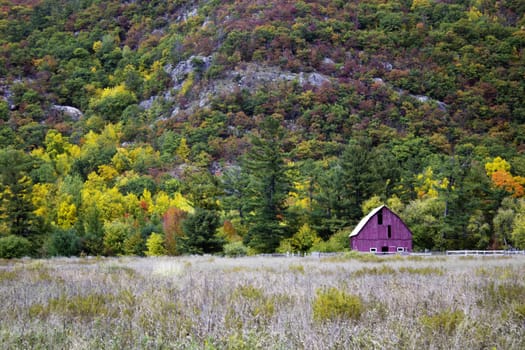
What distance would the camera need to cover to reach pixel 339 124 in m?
129

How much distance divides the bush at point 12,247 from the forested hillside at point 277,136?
144mm

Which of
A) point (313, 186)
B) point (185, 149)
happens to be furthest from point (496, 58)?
point (313, 186)

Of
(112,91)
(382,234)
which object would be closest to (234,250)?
(382,234)

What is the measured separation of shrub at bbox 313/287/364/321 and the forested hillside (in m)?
37.2

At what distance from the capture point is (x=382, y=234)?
164ft

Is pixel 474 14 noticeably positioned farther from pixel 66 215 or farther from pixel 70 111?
pixel 66 215

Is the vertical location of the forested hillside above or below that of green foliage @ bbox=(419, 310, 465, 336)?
above

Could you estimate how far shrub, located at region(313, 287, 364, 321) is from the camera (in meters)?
7.49

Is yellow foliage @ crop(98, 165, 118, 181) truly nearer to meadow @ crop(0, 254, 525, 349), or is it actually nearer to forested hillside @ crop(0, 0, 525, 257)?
forested hillside @ crop(0, 0, 525, 257)

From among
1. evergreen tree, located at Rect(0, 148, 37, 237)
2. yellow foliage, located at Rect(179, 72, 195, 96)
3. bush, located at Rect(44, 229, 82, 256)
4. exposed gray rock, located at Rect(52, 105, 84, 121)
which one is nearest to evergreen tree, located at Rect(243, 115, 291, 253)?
bush, located at Rect(44, 229, 82, 256)

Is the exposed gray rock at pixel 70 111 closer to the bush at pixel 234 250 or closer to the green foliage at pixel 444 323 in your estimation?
the bush at pixel 234 250

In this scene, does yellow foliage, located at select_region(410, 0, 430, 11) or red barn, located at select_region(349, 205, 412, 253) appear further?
yellow foliage, located at select_region(410, 0, 430, 11)

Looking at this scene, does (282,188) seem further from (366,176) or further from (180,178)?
(180,178)

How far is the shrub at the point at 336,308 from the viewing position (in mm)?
7494
